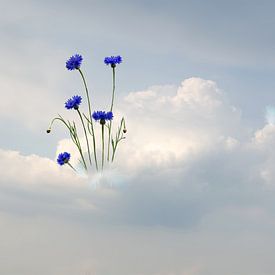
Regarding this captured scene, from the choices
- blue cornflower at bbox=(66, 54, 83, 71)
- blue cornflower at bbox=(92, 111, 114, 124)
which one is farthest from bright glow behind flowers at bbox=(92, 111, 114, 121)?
blue cornflower at bbox=(66, 54, 83, 71)

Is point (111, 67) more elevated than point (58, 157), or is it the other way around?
point (111, 67)

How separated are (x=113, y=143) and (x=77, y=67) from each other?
3.41m

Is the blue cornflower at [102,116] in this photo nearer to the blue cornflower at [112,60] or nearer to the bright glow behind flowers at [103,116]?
the bright glow behind flowers at [103,116]

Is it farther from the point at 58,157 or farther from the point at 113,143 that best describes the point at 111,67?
the point at 58,157

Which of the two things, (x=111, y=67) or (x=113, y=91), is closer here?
(x=113, y=91)

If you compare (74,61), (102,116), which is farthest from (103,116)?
(74,61)

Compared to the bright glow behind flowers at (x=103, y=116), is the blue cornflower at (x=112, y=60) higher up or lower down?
higher up

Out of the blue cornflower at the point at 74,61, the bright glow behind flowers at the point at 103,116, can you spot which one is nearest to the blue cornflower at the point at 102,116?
the bright glow behind flowers at the point at 103,116

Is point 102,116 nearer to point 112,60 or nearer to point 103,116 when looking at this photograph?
point 103,116

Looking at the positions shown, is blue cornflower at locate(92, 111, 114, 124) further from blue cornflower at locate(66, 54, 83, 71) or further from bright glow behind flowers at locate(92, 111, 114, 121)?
blue cornflower at locate(66, 54, 83, 71)

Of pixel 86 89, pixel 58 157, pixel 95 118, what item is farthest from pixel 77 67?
pixel 58 157

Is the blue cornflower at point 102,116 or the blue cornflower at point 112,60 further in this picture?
the blue cornflower at point 112,60

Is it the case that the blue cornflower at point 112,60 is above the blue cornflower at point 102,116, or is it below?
above

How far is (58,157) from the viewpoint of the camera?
18812 mm
